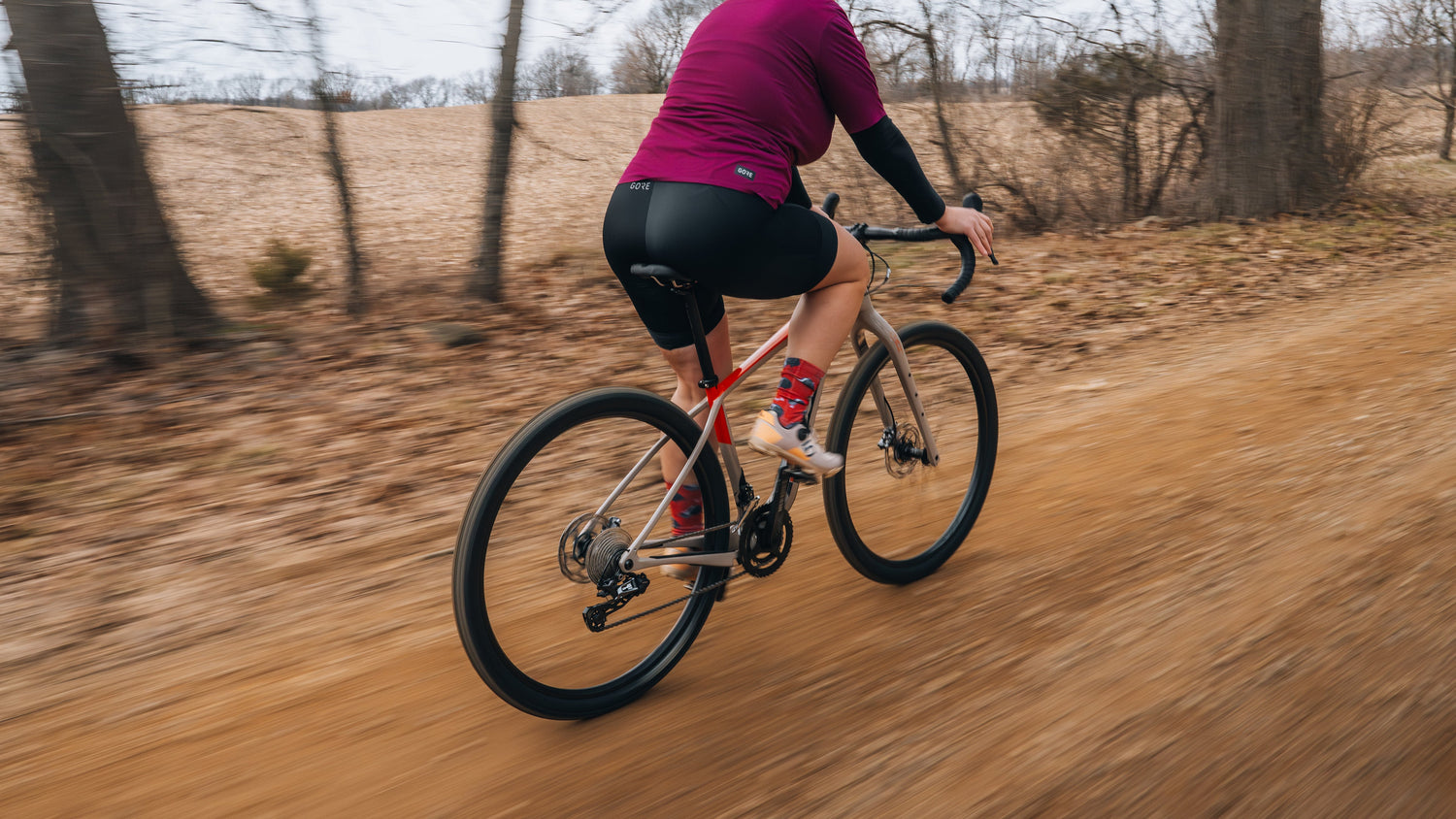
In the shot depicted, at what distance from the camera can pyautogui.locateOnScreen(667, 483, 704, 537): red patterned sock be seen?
299 centimetres

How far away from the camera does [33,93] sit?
6.03 meters

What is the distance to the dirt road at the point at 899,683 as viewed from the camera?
2518mm

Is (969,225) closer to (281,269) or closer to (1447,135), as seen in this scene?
(281,269)

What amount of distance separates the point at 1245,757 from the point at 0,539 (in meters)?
4.90

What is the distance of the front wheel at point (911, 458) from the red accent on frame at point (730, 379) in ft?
1.04

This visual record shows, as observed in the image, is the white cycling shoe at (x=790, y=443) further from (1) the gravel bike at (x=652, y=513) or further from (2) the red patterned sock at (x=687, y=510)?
(2) the red patterned sock at (x=687, y=510)

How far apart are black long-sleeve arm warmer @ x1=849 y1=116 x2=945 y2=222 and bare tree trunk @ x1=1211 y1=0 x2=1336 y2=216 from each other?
11.5 metres

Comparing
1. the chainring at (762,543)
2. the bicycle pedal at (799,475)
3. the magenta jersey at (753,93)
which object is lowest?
the chainring at (762,543)

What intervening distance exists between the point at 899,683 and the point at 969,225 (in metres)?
1.48

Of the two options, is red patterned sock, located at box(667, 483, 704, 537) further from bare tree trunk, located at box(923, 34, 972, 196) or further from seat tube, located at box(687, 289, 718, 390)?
bare tree trunk, located at box(923, 34, 972, 196)

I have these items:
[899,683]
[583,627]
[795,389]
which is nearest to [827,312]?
[795,389]

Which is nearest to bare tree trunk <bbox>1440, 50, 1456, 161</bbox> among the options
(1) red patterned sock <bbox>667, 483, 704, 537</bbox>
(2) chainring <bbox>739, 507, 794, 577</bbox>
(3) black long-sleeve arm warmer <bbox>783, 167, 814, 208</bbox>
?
(3) black long-sleeve arm warmer <bbox>783, 167, 814, 208</bbox>

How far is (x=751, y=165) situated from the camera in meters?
2.66

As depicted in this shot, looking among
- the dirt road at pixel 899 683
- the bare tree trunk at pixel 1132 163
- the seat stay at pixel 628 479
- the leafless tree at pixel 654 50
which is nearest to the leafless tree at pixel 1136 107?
the bare tree trunk at pixel 1132 163
